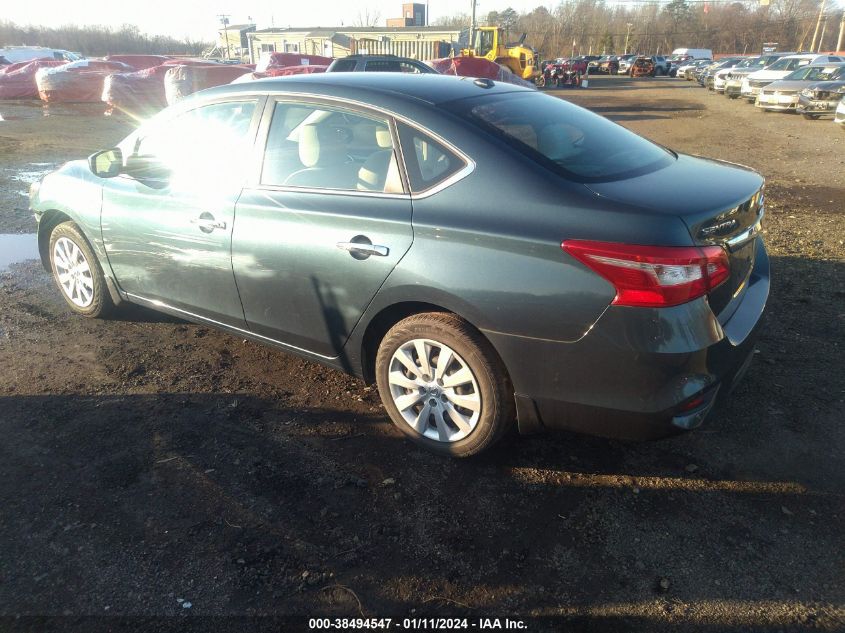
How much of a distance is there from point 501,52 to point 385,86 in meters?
31.8

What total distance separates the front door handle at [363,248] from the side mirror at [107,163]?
1.99m

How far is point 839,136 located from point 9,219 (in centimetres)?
1682

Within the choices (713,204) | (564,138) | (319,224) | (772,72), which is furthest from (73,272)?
(772,72)

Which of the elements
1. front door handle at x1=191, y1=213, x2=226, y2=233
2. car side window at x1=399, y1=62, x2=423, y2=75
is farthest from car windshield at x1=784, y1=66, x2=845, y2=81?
front door handle at x1=191, y1=213, x2=226, y2=233

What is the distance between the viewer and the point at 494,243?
8.80 ft

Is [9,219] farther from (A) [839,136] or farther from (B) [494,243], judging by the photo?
(A) [839,136]

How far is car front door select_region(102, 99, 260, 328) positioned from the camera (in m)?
3.62

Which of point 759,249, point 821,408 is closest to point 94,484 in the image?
point 759,249

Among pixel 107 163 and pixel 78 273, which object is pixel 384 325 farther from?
pixel 78 273

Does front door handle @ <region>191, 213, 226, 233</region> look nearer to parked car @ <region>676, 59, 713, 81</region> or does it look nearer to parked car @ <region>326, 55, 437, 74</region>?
parked car @ <region>326, 55, 437, 74</region>

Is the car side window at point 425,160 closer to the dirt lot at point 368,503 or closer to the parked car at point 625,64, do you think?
the dirt lot at point 368,503

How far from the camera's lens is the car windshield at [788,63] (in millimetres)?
24859

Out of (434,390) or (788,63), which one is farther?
(788,63)

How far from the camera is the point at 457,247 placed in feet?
9.08
